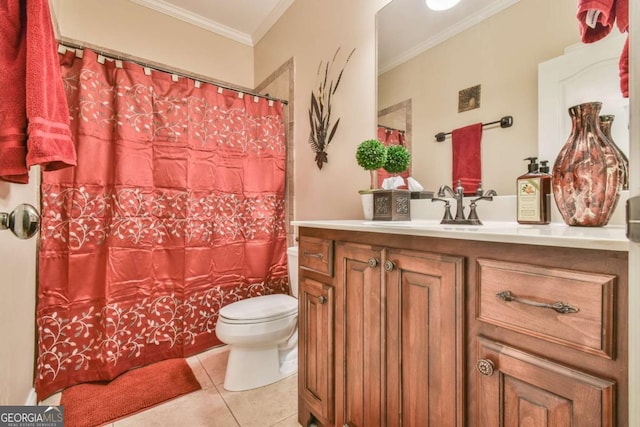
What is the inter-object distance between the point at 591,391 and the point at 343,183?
140 cm

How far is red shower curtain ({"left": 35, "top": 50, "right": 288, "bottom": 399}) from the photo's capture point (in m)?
1.53

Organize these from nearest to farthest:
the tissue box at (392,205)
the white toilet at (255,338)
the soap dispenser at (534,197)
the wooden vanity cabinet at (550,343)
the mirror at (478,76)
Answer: the wooden vanity cabinet at (550,343), the soap dispenser at (534,197), the mirror at (478,76), the tissue box at (392,205), the white toilet at (255,338)

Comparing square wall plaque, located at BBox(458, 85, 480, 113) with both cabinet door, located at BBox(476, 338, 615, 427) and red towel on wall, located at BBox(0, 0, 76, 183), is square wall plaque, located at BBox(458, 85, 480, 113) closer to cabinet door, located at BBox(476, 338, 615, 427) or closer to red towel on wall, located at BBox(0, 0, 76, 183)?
cabinet door, located at BBox(476, 338, 615, 427)

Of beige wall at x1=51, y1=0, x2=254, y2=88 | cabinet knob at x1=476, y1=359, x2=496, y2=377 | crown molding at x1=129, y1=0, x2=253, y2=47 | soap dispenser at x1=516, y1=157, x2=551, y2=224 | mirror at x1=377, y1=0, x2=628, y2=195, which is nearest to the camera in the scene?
cabinet knob at x1=476, y1=359, x2=496, y2=377

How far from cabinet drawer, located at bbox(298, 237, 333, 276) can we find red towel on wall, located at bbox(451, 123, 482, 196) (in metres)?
0.64

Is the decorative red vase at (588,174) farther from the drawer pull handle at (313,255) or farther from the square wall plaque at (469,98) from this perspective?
the drawer pull handle at (313,255)

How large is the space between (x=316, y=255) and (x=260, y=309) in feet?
2.19

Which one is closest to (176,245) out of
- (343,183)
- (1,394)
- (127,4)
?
(1,394)

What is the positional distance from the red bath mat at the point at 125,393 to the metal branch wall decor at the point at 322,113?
5.12ft

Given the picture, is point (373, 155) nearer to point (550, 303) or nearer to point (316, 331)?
point (316, 331)

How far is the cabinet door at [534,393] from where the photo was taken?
1.65 feet

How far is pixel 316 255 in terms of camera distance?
1.16 m

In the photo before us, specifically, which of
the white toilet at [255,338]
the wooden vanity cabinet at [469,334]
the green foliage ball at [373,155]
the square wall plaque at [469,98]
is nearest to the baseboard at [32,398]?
the white toilet at [255,338]

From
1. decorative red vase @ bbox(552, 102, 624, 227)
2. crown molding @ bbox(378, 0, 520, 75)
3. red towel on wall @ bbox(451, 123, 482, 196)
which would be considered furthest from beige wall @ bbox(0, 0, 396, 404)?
decorative red vase @ bbox(552, 102, 624, 227)
